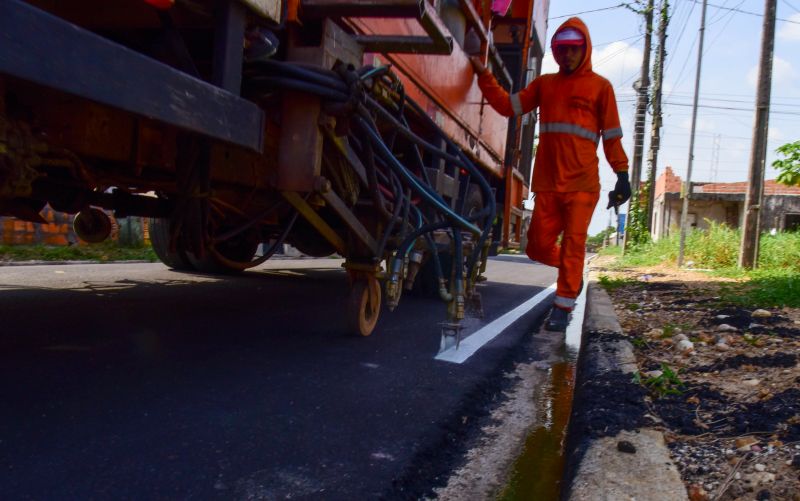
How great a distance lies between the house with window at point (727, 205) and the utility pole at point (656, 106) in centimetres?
419

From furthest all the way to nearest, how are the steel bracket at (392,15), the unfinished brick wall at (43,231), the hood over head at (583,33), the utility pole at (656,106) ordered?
the utility pole at (656,106)
the unfinished brick wall at (43,231)
the hood over head at (583,33)
the steel bracket at (392,15)

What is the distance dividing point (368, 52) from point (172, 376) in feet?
5.66

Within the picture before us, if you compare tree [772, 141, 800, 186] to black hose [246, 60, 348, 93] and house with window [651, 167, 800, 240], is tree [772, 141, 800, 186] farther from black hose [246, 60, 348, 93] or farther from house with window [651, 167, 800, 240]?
house with window [651, 167, 800, 240]

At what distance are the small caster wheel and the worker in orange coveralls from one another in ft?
4.38

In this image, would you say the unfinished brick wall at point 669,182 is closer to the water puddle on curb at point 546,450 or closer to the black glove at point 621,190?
the black glove at point 621,190

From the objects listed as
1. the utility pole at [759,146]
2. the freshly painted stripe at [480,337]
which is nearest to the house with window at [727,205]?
the utility pole at [759,146]

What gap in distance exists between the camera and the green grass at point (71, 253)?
318 inches

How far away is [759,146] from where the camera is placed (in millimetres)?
9445

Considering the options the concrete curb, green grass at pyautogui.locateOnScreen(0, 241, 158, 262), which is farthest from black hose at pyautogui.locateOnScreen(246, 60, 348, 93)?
green grass at pyautogui.locateOnScreen(0, 241, 158, 262)

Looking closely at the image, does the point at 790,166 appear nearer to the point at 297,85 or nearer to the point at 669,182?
the point at 297,85

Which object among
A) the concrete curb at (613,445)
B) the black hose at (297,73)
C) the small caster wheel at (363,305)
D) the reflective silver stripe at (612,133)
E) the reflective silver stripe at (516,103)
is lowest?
the concrete curb at (613,445)

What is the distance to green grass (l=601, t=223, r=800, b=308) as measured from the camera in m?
5.08

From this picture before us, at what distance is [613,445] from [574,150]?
2.67m

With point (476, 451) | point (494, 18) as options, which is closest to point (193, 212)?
point (476, 451)
